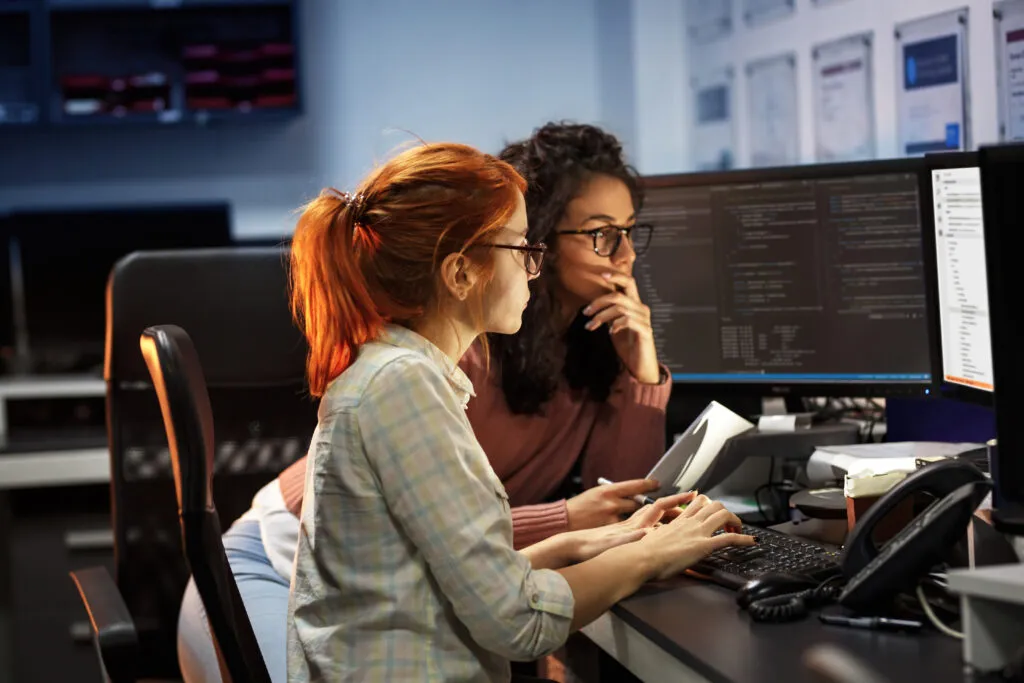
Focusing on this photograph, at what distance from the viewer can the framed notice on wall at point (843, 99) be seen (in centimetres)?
262

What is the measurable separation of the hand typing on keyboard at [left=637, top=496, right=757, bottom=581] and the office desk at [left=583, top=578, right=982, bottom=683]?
3 centimetres

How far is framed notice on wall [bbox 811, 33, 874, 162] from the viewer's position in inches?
103

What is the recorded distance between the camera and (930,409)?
1.85 meters

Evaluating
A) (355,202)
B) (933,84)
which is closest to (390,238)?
(355,202)

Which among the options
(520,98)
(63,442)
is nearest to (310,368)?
(63,442)

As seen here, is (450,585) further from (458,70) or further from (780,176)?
(458,70)

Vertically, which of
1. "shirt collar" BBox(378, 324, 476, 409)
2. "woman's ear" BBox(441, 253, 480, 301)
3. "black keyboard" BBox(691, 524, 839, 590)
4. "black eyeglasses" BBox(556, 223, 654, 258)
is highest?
"black eyeglasses" BBox(556, 223, 654, 258)

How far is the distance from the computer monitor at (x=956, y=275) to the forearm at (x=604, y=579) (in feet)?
1.81

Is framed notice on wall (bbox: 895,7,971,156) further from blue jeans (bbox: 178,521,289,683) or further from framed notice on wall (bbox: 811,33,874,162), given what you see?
blue jeans (bbox: 178,521,289,683)

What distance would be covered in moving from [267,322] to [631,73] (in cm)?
229

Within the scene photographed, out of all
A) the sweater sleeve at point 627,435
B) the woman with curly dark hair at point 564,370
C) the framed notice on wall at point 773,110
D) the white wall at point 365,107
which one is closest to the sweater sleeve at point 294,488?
the woman with curly dark hair at point 564,370

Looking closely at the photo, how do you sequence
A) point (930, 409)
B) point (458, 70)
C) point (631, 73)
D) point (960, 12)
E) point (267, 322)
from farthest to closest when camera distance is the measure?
point (458, 70), point (631, 73), point (960, 12), point (267, 322), point (930, 409)

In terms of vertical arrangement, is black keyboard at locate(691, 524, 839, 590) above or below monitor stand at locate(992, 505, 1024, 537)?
below

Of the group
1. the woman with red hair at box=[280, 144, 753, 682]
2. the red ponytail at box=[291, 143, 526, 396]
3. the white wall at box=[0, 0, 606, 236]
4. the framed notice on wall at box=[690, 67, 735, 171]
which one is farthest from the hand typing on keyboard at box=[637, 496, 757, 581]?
the white wall at box=[0, 0, 606, 236]
